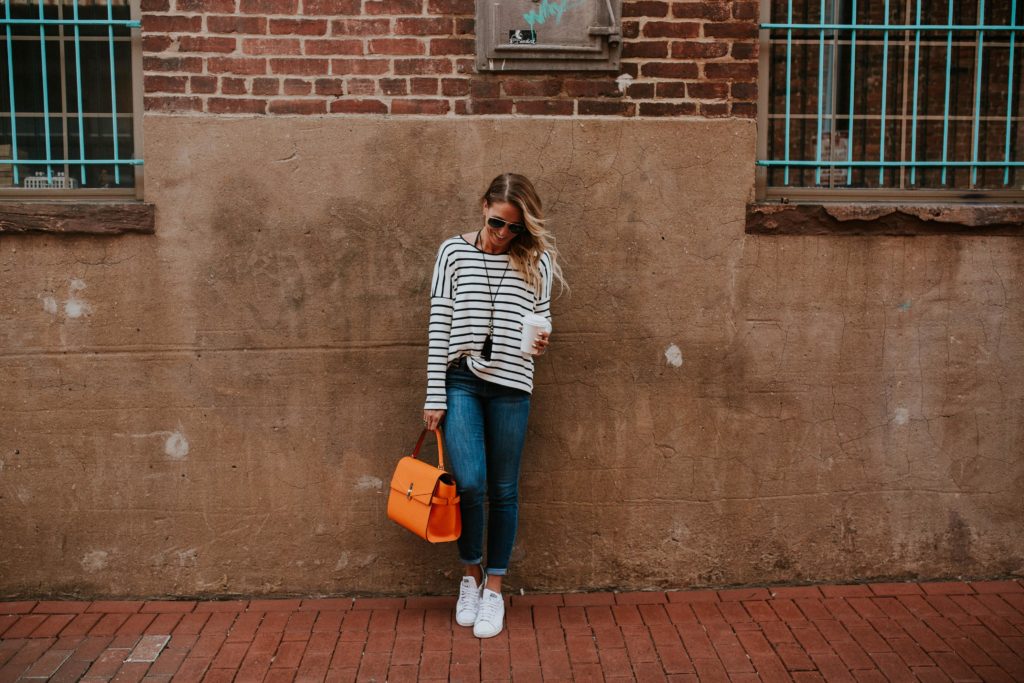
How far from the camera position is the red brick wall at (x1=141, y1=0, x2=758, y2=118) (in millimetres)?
4398

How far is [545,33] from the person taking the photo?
444 cm

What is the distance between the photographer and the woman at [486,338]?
4.14 m

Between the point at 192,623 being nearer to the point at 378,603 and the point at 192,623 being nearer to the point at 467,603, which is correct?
the point at 378,603

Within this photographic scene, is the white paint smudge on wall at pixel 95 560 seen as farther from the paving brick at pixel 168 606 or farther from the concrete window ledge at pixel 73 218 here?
the concrete window ledge at pixel 73 218

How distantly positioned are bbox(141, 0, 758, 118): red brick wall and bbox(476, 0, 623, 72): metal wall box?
0.19ft

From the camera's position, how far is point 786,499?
4758 millimetres

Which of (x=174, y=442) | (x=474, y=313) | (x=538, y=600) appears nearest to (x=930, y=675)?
(x=538, y=600)

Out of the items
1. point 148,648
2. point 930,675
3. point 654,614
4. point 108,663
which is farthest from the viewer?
point 654,614

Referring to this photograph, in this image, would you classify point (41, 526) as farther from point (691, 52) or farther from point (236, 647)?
point (691, 52)

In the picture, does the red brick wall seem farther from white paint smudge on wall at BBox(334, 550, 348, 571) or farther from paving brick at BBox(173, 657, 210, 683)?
paving brick at BBox(173, 657, 210, 683)

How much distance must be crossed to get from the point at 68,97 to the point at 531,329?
8.31ft

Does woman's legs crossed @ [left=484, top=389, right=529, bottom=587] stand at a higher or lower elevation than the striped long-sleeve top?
lower

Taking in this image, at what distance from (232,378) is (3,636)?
57.9 inches

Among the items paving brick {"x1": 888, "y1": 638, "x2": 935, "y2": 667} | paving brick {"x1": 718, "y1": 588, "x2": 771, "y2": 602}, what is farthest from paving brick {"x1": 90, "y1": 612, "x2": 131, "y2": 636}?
paving brick {"x1": 888, "y1": 638, "x2": 935, "y2": 667}
